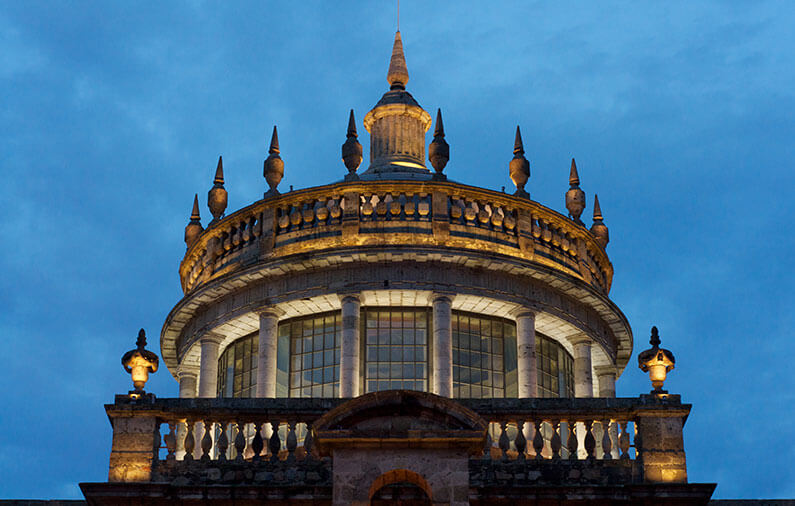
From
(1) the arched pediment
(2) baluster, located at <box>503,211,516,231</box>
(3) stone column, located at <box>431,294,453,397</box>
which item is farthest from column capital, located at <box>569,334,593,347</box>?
(1) the arched pediment

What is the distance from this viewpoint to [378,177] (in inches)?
1401

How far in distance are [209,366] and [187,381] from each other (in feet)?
7.72

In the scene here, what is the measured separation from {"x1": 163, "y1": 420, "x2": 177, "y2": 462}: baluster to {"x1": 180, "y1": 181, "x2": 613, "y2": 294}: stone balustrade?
9565 mm

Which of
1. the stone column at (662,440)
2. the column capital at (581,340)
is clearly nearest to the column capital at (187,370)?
the column capital at (581,340)

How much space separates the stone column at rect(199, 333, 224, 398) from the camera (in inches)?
1294

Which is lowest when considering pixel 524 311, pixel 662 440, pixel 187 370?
pixel 662 440

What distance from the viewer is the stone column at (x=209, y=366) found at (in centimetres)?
3288

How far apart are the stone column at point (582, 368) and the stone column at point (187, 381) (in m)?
10.3

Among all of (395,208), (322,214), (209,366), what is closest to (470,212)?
(395,208)

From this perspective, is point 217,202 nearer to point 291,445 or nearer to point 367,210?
point 367,210

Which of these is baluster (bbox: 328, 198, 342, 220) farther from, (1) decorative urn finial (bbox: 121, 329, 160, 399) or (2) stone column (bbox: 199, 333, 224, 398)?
(1) decorative urn finial (bbox: 121, 329, 160, 399)

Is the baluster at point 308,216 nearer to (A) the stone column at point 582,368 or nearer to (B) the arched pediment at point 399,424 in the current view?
(A) the stone column at point 582,368

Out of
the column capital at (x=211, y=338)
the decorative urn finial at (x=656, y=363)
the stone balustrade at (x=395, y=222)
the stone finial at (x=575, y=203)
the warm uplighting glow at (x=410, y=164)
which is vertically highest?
the warm uplighting glow at (x=410, y=164)

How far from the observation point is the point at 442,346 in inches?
1228
